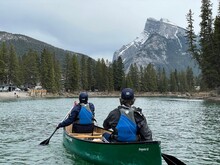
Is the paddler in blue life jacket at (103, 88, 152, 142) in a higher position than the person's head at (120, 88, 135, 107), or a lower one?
lower

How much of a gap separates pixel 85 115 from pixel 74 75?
386 feet

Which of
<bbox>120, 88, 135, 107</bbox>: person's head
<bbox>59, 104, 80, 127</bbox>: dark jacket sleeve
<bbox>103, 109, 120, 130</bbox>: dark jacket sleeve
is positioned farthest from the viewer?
<bbox>59, 104, 80, 127</bbox>: dark jacket sleeve

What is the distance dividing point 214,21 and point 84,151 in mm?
70887

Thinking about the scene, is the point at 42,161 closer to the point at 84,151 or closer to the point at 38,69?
the point at 84,151

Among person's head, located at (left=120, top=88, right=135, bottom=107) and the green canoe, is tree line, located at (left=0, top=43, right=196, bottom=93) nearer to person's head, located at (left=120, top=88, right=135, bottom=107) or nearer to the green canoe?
the green canoe

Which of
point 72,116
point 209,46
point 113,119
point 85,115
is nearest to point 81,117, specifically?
point 85,115

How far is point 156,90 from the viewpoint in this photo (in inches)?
6388

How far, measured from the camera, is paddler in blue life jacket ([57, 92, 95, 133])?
1622 centimetres

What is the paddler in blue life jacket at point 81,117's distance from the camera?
53.2 ft

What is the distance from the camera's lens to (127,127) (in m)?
10.8

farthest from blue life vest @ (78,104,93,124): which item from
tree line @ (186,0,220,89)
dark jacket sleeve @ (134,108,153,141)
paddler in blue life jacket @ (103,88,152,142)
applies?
tree line @ (186,0,220,89)

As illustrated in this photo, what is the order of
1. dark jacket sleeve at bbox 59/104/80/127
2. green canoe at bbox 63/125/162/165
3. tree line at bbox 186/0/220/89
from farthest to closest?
tree line at bbox 186/0/220/89
dark jacket sleeve at bbox 59/104/80/127
green canoe at bbox 63/125/162/165

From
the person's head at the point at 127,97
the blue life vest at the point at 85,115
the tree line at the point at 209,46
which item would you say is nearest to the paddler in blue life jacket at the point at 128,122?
the person's head at the point at 127,97

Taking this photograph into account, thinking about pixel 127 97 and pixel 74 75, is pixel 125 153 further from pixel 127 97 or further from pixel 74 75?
pixel 74 75
